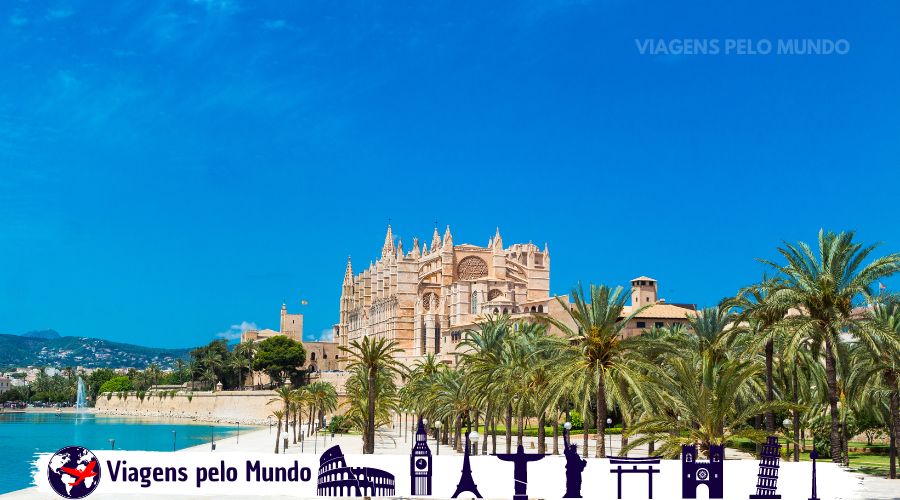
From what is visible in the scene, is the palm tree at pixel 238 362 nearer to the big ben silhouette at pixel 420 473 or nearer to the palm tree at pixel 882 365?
the palm tree at pixel 882 365

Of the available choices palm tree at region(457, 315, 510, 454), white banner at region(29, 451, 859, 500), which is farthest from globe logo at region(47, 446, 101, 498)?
palm tree at region(457, 315, 510, 454)

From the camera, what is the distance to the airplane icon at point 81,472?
21719 mm

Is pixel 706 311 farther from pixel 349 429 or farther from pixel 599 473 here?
pixel 349 429

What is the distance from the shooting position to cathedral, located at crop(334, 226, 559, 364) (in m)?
89.6

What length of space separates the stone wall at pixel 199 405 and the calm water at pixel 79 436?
3554 millimetres

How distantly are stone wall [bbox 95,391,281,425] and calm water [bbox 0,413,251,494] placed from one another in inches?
140

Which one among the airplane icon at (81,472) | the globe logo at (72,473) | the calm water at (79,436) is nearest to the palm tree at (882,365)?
the airplane icon at (81,472)

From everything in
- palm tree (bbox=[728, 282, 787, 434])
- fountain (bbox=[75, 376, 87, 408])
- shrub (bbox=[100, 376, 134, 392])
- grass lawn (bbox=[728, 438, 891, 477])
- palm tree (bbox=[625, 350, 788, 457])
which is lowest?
fountain (bbox=[75, 376, 87, 408])

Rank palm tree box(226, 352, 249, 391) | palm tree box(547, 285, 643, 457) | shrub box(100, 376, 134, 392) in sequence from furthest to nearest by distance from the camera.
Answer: shrub box(100, 376, 134, 392), palm tree box(226, 352, 249, 391), palm tree box(547, 285, 643, 457)

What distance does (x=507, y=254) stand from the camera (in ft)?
338

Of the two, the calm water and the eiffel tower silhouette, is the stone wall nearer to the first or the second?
the calm water

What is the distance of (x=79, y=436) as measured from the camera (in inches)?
3091

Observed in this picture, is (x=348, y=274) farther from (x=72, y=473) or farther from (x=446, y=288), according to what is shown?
(x=72, y=473)

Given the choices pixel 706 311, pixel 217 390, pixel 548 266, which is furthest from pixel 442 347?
pixel 706 311
